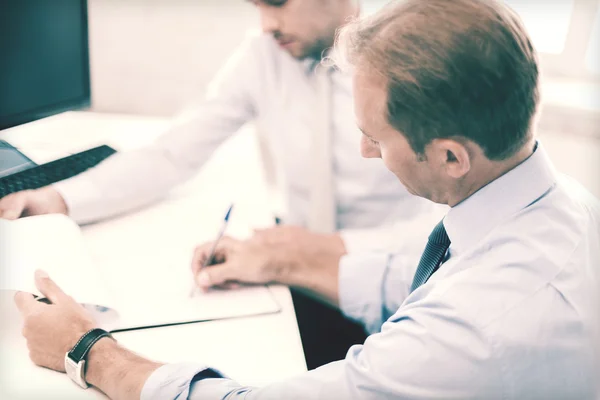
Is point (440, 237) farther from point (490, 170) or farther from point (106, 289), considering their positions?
point (106, 289)

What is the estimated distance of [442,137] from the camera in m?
0.59

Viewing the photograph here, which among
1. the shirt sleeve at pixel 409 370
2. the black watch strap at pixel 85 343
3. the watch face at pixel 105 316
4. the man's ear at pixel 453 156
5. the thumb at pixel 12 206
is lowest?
the watch face at pixel 105 316

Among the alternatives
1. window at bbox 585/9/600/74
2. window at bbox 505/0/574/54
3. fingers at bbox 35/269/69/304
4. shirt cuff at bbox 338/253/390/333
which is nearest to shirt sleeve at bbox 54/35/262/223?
fingers at bbox 35/269/69/304

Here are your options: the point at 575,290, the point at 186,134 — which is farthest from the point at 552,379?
the point at 186,134

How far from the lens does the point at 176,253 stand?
917 millimetres

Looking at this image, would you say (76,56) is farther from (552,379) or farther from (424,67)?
(552,379)

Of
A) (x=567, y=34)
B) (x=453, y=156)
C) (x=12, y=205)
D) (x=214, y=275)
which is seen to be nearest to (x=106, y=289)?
(x=214, y=275)

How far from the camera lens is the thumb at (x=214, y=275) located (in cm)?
81

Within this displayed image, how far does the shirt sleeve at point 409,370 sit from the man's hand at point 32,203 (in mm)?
Answer: 436

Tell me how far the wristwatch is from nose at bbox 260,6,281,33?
2.44ft

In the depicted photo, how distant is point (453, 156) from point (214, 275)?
402 mm

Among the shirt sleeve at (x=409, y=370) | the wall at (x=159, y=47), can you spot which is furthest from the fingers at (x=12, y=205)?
the wall at (x=159, y=47)

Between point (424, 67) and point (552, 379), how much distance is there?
1.11ft

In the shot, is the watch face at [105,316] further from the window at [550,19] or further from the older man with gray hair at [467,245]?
the window at [550,19]
